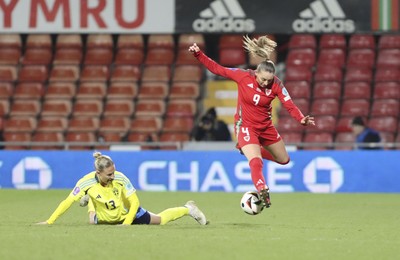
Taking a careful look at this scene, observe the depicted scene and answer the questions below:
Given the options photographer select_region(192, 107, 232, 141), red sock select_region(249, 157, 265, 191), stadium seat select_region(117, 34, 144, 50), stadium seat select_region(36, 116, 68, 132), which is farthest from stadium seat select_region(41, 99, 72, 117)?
red sock select_region(249, 157, 265, 191)

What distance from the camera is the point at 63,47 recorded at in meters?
23.3

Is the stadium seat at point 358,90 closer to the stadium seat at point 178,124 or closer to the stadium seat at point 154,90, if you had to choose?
the stadium seat at point 178,124

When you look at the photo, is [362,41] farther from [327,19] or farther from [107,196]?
[107,196]

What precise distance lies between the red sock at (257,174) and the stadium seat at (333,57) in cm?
1083

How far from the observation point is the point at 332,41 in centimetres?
2225

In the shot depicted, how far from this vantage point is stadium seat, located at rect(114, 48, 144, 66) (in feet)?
75.2

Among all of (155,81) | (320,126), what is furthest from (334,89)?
(155,81)

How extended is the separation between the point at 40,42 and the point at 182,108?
3.80 meters

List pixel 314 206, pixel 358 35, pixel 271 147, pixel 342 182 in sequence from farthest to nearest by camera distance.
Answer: pixel 358 35 → pixel 342 182 → pixel 314 206 → pixel 271 147

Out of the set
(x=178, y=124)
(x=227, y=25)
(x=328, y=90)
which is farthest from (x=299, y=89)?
(x=178, y=124)

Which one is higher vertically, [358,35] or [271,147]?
[358,35]

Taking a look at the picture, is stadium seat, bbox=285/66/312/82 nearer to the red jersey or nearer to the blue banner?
the blue banner

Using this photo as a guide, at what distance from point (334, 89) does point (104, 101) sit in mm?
4680

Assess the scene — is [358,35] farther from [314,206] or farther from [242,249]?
[242,249]
